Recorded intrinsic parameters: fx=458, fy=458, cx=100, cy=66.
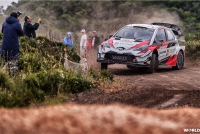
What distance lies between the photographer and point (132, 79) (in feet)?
44.8

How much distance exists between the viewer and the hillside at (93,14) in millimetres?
36750

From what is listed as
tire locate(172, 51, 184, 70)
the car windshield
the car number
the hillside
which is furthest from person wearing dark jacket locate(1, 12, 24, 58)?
the hillside

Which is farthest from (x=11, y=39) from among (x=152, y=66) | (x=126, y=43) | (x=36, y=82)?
(x=152, y=66)

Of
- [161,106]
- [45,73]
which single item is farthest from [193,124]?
[45,73]

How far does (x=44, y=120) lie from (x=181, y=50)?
17980 mm

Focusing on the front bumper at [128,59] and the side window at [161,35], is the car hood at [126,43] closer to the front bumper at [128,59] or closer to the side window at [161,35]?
the front bumper at [128,59]

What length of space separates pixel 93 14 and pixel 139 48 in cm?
2437

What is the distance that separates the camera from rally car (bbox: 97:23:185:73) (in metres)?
15.3

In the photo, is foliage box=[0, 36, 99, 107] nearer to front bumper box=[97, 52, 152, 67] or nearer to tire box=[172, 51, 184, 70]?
front bumper box=[97, 52, 152, 67]

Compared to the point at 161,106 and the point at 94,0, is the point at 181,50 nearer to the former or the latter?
the point at 161,106

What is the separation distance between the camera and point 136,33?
16266 mm

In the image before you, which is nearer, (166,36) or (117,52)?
(117,52)

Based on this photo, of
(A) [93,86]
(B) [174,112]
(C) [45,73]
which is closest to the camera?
(B) [174,112]

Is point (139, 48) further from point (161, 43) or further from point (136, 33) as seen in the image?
point (161, 43)
